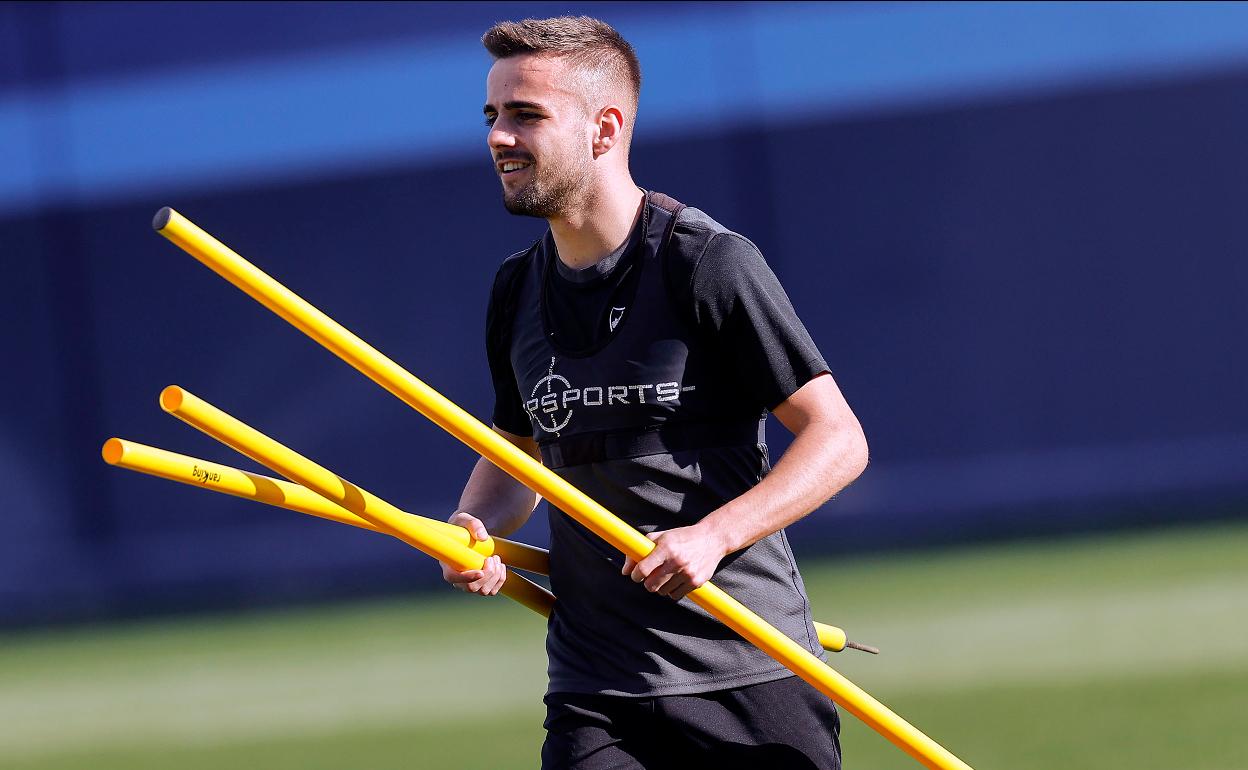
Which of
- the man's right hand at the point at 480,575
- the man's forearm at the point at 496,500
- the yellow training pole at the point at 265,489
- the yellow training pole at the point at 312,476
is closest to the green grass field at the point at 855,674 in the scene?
the man's forearm at the point at 496,500

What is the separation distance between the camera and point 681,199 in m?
10.5

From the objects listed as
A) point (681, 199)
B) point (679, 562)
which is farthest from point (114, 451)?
point (681, 199)

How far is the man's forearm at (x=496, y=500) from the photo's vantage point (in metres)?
2.96

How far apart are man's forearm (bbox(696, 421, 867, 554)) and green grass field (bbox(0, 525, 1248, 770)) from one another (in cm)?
231

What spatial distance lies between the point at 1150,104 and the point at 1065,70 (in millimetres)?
592

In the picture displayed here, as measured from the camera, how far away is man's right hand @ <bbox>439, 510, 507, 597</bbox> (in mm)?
2646

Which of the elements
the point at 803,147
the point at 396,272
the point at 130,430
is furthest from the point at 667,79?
the point at 130,430

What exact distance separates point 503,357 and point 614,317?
0.34 metres

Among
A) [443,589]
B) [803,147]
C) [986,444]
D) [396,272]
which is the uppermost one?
[803,147]

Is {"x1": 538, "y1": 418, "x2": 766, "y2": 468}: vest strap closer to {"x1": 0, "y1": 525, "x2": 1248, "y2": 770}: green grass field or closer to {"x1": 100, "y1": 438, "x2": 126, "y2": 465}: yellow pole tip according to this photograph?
{"x1": 100, "y1": 438, "x2": 126, "y2": 465}: yellow pole tip

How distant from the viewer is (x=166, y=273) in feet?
35.7

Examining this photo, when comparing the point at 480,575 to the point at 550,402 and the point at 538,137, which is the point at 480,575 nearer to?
the point at 550,402

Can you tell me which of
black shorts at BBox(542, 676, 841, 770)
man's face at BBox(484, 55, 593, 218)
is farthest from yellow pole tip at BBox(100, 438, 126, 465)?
black shorts at BBox(542, 676, 841, 770)

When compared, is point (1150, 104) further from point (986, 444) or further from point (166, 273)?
point (166, 273)
